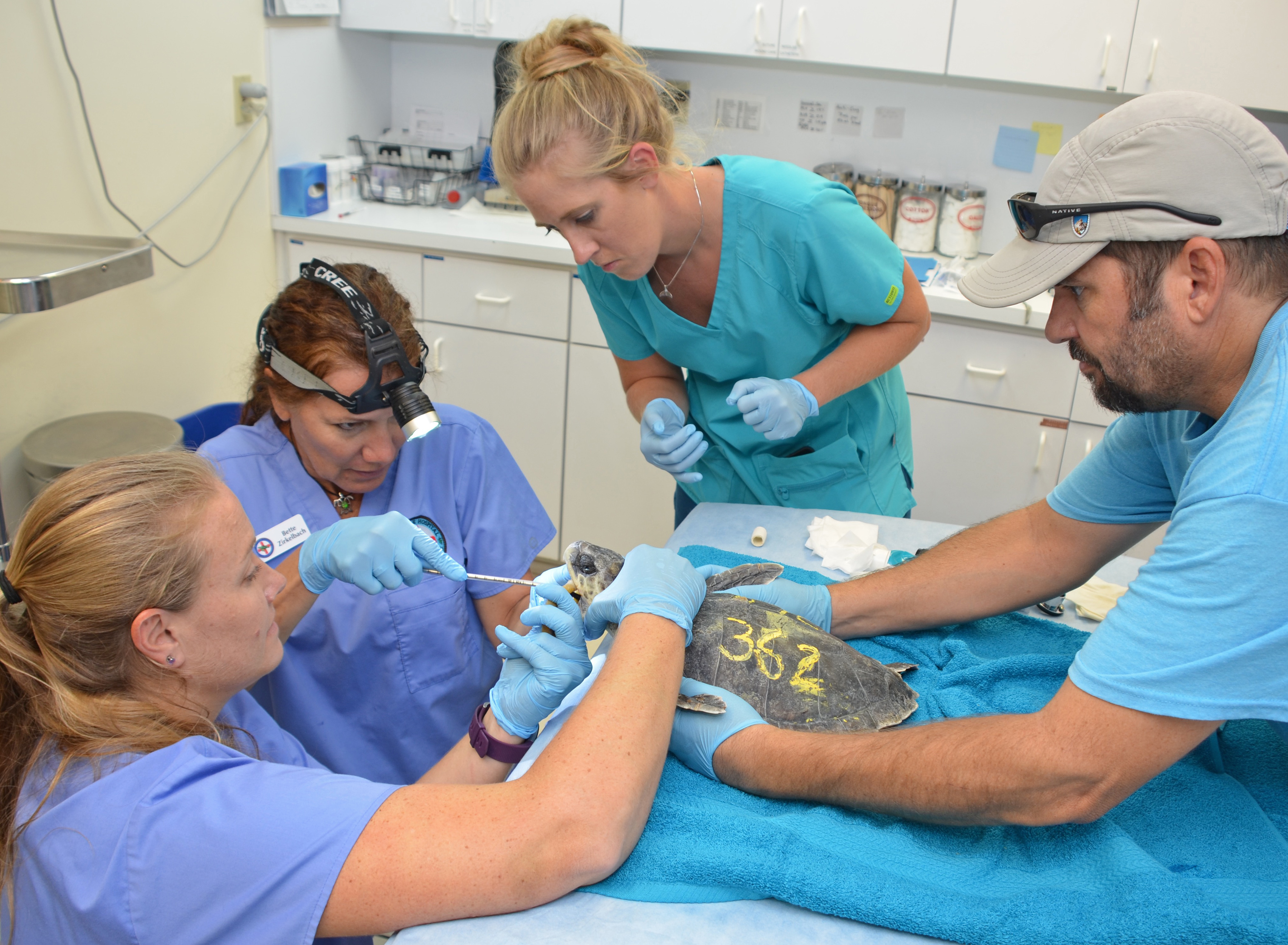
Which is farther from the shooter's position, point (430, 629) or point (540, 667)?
point (430, 629)

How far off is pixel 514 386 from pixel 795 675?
2.17 meters

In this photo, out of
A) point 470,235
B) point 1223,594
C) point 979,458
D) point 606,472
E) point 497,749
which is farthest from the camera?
point 606,472

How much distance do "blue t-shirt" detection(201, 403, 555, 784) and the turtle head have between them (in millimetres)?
327

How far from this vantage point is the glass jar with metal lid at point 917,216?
127 inches

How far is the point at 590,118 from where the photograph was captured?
1.51m

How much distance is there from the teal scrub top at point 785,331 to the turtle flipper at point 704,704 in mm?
823

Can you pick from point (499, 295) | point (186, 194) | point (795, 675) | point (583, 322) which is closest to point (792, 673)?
point (795, 675)

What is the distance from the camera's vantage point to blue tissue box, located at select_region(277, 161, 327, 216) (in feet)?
10.3

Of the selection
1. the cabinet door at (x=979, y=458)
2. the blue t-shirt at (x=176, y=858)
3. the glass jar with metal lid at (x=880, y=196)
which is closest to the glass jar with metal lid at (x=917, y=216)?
the glass jar with metal lid at (x=880, y=196)

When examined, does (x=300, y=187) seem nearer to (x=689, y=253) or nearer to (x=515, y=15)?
(x=515, y=15)

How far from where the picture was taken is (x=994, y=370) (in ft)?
9.23

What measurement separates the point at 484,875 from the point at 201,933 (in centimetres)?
26

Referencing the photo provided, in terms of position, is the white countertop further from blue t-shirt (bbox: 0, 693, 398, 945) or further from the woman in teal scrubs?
blue t-shirt (bbox: 0, 693, 398, 945)

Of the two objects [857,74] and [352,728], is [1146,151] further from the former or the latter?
[857,74]
